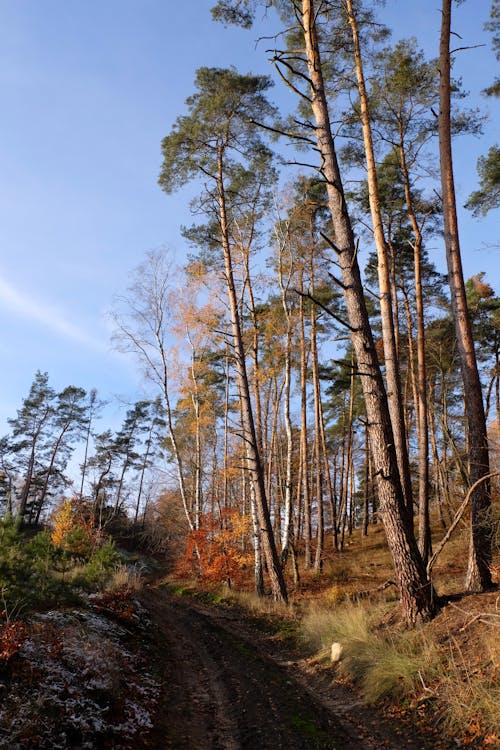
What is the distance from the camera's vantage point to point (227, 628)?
936 centimetres

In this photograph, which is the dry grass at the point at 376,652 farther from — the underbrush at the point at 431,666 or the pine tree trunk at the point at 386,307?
the pine tree trunk at the point at 386,307

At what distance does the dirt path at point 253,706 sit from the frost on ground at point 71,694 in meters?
0.33

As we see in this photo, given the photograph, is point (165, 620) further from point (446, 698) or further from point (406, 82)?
point (406, 82)

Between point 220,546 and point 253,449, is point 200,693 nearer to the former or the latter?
point 253,449

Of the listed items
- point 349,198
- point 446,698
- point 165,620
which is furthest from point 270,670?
point 349,198

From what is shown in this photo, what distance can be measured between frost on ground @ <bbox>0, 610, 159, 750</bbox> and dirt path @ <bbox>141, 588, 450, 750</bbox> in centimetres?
33

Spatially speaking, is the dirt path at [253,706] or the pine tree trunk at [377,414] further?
the pine tree trunk at [377,414]

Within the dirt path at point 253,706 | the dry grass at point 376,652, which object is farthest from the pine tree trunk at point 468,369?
the dirt path at point 253,706

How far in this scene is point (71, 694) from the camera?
4.00 meters

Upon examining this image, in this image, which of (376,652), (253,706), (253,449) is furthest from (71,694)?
(253,449)

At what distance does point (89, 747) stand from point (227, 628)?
6.40 metres

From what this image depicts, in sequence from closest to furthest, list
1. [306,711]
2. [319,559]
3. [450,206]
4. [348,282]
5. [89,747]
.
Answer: [89,747], [306,711], [348,282], [450,206], [319,559]

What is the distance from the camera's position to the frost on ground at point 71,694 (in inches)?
134

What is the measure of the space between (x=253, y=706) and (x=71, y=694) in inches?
78.2
